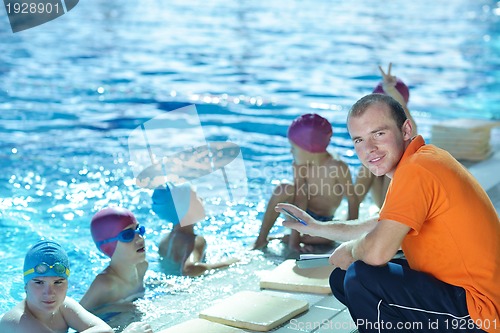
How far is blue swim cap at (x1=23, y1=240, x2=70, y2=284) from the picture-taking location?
3.46 metres

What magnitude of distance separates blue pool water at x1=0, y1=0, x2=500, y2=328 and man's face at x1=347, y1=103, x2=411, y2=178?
1.57m

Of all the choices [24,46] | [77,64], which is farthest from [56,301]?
[24,46]

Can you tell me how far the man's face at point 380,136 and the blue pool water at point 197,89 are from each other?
157cm

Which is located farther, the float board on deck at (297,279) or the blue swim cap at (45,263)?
the float board on deck at (297,279)

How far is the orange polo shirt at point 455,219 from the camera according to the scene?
2900 millimetres

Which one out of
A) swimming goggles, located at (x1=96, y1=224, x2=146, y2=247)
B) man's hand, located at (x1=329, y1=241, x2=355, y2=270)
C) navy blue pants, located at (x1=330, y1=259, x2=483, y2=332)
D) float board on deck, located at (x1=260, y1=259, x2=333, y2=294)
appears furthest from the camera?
swimming goggles, located at (x1=96, y1=224, x2=146, y2=247)

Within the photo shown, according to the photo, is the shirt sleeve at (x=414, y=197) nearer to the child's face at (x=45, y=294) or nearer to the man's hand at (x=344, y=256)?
the man's hand at (x=344, y=256)

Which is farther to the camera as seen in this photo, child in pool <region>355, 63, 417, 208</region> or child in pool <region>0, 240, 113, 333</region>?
child in pool <region>355, 63, 417, 208</region>

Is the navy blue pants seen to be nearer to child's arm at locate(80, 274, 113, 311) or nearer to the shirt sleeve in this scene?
the shirt sleeve

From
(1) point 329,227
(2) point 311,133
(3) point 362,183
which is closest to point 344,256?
(1) point 329,227

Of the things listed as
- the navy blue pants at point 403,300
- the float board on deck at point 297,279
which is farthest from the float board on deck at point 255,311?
the navy blue pants at point 403,300

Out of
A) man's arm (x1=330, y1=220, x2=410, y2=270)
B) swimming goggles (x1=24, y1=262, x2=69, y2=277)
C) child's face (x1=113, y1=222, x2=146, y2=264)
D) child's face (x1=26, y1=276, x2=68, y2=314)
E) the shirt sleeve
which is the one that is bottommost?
child's face (x1=113, y1=222, x2=146, y2=264)

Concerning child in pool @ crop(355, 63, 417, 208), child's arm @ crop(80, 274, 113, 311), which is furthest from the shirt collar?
child in pool @ crop(355, 63, 417, 208)

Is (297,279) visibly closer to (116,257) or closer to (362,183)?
(116,257)
